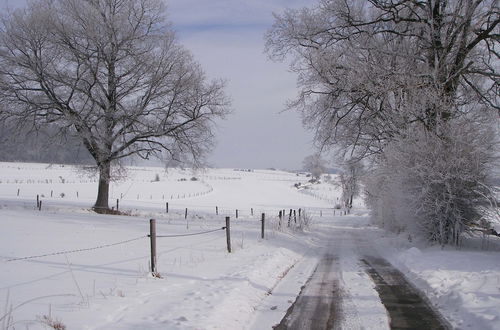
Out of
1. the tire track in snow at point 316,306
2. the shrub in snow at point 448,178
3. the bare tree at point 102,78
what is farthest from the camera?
the bare tree at point 102,78

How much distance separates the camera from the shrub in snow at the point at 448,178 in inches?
515

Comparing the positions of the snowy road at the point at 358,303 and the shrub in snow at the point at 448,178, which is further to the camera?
the shrub in snow at the point at 448,178

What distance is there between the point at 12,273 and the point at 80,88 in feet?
52.4

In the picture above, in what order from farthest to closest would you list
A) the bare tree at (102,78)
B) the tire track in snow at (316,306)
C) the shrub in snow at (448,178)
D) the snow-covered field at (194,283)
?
the bare tree at (102,78) → the shrub in snow at (448,178) → the tire track in snow at (316,306) → the snow-covered field at (194,283)

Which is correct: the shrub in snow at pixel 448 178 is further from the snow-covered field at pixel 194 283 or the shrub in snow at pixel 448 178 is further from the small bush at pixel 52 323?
the small bush at pixel 52 323

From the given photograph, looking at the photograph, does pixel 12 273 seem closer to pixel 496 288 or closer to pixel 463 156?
pixel 496 288

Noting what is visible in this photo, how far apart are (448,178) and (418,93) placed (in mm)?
3744

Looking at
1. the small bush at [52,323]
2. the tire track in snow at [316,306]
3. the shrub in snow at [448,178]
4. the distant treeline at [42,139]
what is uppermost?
the distant treeline at [42,139]

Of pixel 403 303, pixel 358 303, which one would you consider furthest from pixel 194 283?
pixel 403 303

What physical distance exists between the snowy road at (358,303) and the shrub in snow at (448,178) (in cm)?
347

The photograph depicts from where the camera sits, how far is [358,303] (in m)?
7.28

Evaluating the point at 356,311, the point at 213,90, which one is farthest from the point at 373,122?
the point at 356,311

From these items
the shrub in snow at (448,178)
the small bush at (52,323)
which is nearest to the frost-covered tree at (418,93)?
the shrub in snow at (448,178)

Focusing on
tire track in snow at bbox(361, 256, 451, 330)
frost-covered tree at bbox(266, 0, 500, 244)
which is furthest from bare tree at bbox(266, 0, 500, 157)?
tire track in snow at bbox(361, 256, 451, 330)
